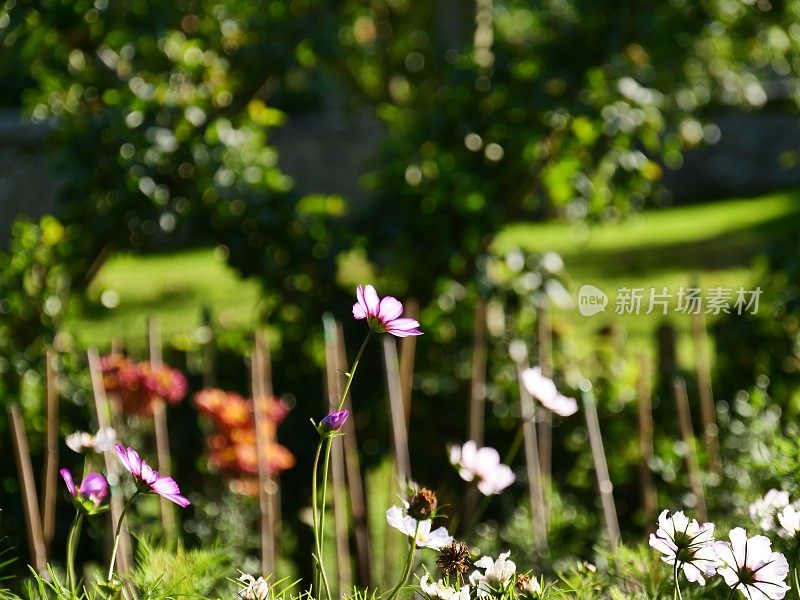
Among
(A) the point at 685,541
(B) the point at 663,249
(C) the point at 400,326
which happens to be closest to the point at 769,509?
(A) the point at 685,541

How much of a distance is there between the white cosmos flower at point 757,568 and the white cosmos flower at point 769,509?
23cm

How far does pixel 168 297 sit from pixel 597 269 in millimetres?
2566

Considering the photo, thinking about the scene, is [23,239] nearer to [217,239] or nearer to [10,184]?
[217,239]

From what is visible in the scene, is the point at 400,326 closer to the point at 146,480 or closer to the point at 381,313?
the point at 381,313

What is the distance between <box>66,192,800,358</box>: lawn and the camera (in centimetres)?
540

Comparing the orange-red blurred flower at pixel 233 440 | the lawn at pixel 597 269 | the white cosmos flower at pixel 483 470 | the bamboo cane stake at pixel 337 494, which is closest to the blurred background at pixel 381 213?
the orange-red blurred flower at pixel 233 440

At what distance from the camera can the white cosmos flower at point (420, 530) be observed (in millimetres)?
1214

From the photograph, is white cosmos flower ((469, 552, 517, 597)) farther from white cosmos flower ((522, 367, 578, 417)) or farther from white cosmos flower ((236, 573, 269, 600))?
white cosmos flower ((522, 367, 578, 417))

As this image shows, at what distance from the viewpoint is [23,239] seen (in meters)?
3.21

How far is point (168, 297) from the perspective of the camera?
643 cm

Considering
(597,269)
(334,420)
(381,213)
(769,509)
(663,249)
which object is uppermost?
(334,420)

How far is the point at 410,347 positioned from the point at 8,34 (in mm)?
1360

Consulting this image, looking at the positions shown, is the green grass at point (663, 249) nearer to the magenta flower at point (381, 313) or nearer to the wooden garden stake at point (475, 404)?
the wooden garden stake at point (475, 404)

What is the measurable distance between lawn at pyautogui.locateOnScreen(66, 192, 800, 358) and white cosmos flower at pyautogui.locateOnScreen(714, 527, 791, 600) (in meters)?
3.45
